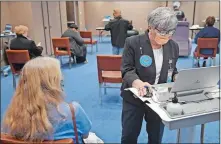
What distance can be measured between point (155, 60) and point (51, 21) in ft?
18.6

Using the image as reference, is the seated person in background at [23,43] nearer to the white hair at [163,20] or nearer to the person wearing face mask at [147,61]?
the person wearing face mask at [147,61]

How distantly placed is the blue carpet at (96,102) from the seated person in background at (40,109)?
0.85 meters

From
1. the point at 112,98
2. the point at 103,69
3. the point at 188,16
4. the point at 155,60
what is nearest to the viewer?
the point at 155,60

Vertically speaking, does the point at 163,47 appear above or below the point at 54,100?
above

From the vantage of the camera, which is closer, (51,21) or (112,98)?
(112,98)

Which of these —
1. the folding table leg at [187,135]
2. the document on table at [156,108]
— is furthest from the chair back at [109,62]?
the document on table at [156,108]

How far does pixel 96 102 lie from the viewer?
3.29 meters

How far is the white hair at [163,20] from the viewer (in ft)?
4.38

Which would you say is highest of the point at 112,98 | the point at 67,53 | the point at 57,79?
the point at 57,79

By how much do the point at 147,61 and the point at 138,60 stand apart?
0.06 meters

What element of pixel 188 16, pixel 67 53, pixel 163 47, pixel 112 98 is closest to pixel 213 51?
pixel 112 98

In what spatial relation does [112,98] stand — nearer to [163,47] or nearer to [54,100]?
[163,47]

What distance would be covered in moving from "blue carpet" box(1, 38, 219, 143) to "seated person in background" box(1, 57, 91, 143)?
2.79 feet

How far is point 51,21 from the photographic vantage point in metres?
6.62
